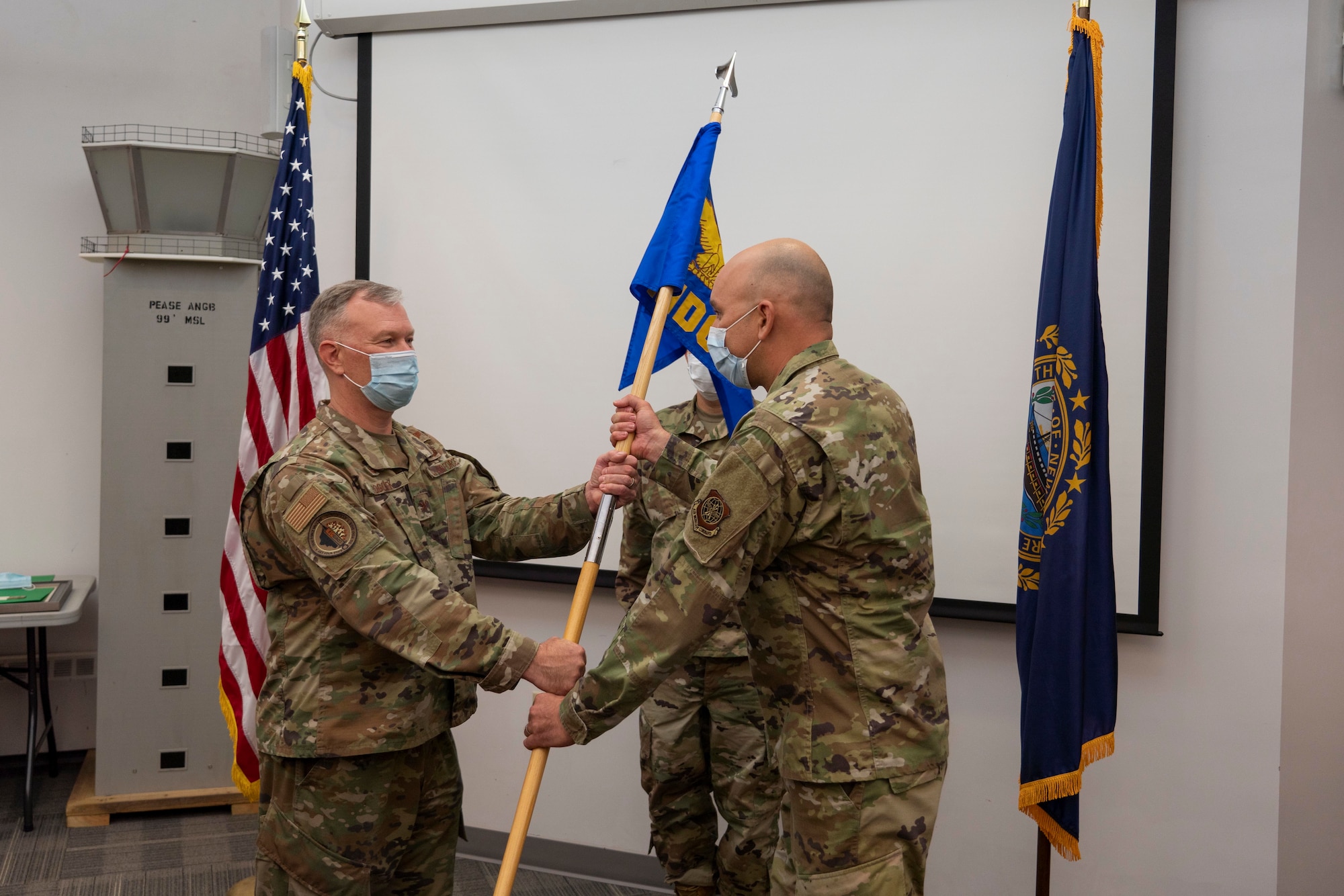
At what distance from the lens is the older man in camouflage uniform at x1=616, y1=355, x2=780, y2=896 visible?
2.65 m

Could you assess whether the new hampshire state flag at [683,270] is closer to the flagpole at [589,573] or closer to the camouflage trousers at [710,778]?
the flagpole at [589,573]

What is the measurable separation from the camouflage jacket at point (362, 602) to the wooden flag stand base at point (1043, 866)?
151 centimetres

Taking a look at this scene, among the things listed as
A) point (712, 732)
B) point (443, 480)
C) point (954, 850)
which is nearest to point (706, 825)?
point (712, 732)

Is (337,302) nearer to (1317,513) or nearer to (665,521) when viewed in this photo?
(665,521)

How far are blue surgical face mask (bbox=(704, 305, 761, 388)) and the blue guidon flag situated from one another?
0.93m

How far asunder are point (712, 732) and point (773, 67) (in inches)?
79.1

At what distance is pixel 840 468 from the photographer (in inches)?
62.9

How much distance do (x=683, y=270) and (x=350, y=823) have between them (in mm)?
1411

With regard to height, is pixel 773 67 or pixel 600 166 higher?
pixel 773 67

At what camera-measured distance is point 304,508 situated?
177 cm

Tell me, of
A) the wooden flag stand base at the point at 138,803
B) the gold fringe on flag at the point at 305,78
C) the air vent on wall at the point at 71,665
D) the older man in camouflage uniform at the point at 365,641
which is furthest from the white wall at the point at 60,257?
the older man in camouflage uniform at the point at 365,641

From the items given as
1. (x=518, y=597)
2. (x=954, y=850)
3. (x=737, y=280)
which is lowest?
(x=954, y=850)

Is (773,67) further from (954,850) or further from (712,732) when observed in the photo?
(954,850)

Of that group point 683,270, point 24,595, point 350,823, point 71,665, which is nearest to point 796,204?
point 683,270
